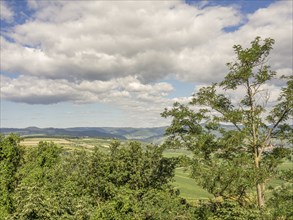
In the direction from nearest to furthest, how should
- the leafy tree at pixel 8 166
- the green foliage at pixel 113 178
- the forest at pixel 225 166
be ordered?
the forest at pixel 225 166 < the green foliage at pixel 113 178 < the leafy tree at pixel 8 166

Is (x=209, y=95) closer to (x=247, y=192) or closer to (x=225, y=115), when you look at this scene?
(x=225, y=115)

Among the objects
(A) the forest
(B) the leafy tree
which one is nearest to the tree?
(A) the forest

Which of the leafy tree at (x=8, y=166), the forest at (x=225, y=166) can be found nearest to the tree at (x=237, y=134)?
the forest at (x=225, y=166)

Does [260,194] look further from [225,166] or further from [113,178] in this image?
[113,178]

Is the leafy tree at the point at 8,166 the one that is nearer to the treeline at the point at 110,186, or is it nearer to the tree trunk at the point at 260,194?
the treeline at the point at 110,186

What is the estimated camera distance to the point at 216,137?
117ft

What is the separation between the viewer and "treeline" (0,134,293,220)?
32.8 metres

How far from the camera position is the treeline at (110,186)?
3284cm

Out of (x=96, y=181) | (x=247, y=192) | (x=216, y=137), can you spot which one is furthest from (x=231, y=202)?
(x=96, y=181)

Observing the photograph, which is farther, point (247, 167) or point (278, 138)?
point (278, 138)

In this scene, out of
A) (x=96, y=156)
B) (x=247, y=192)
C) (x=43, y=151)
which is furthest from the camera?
(x=43, y=151)

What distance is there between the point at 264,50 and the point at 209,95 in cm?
815

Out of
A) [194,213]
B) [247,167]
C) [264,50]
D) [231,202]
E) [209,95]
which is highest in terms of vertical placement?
[264,50]

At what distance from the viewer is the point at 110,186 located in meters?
53.0
